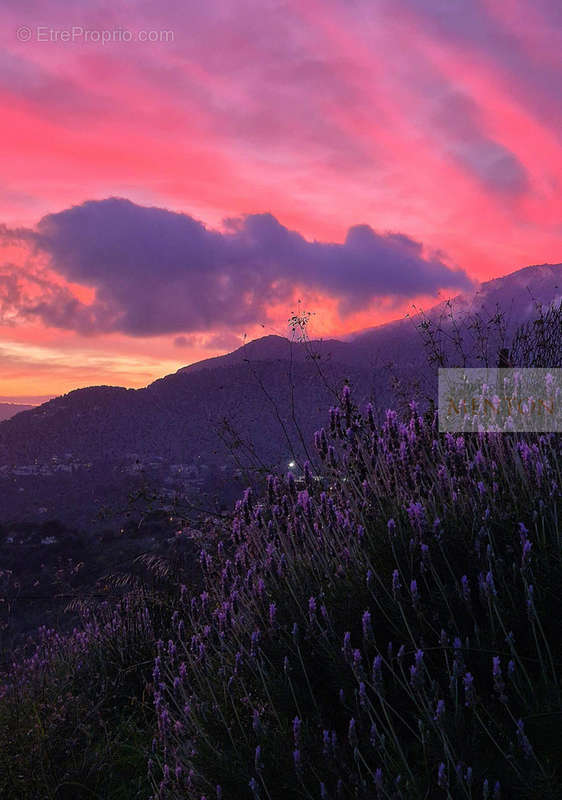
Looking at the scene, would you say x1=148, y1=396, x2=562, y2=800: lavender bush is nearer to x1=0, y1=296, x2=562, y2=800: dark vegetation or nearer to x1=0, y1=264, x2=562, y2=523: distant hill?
x1=0, y1=296, x2=562, y2=800: dark vegetation

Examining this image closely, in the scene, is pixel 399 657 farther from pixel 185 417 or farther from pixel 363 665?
pixel 185 417

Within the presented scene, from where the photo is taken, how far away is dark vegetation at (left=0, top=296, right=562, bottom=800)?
1838mm

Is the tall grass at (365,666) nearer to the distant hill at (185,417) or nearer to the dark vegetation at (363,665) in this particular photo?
the dark vegetation at (363,665)

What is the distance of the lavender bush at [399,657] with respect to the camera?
1.81m

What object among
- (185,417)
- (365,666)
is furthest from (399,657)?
(185,417)

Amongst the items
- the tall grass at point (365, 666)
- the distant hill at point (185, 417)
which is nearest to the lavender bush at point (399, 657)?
the tall grass at point (365, 666)

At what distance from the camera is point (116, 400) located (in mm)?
39281

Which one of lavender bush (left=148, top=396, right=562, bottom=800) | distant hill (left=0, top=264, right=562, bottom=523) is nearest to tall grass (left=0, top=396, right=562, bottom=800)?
lavender bush (left=148, top=396, right=562, bottom=800)

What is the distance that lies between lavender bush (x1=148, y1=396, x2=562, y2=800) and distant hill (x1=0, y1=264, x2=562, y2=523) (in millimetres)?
1792

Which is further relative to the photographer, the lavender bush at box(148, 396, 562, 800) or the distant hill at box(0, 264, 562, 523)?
the distant hill at box(0, 264, 562, 523)

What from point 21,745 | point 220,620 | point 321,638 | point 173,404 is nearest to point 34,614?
point 21,745

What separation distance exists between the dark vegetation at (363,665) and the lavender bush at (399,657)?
0.04ft

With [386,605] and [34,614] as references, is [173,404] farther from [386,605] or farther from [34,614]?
[386,605]

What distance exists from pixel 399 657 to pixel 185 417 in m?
33.9
